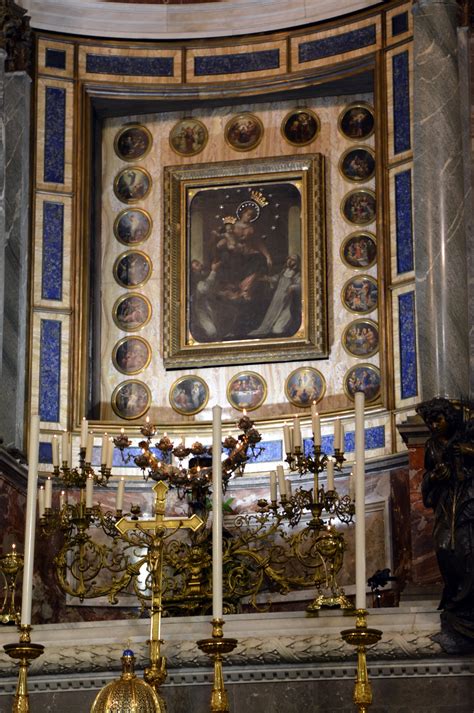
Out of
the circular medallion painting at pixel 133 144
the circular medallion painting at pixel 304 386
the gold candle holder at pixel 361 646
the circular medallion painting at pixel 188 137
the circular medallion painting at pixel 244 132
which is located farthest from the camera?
the circular medallion painting at pixel 133 144

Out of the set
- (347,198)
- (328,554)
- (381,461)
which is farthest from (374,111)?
(328,554)

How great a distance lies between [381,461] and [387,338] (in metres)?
1.20

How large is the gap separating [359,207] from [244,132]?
1.44 metres

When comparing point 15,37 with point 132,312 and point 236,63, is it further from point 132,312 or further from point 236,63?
point 132,312

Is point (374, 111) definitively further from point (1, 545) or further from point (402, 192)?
point (1, 545)

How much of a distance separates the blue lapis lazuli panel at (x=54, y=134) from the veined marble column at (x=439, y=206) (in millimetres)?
3546

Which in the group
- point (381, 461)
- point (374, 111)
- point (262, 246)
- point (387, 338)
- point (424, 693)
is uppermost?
point (374, 111)

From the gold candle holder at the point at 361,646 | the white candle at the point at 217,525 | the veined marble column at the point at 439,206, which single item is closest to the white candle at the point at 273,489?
the veined marble column at the point at 439,206

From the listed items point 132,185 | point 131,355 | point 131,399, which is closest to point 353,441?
point 131,399

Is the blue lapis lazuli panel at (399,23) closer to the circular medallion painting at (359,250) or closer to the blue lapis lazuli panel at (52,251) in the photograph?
the circular medallion painting at (359,250)

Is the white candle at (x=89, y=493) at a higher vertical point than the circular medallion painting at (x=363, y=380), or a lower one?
lower

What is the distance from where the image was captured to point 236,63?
14891 mm

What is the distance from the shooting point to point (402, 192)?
13.9 meters

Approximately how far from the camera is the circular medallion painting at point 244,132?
14.9 meters
